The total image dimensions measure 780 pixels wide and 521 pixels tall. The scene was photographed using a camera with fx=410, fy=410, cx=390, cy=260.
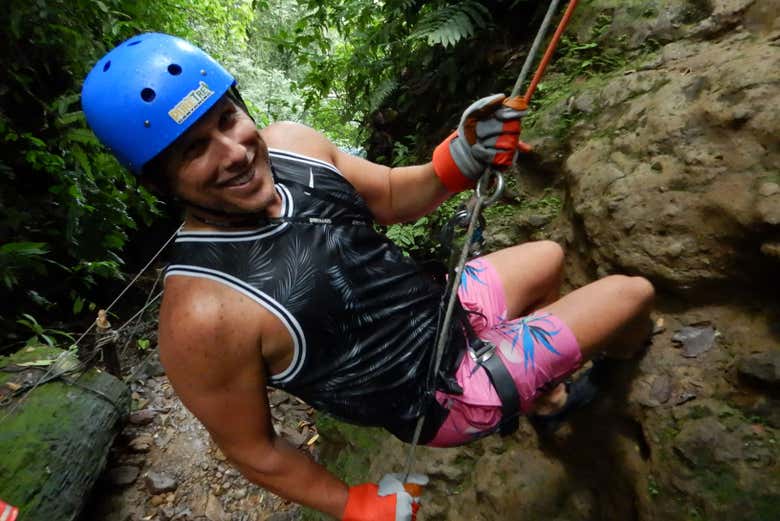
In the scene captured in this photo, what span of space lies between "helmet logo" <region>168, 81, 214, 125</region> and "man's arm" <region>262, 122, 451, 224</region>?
459 mm

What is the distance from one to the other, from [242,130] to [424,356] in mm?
1105

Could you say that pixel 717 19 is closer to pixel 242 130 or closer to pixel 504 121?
pixel 504 121

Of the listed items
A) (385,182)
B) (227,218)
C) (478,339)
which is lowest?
(478,339)

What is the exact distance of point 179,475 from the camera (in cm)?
365

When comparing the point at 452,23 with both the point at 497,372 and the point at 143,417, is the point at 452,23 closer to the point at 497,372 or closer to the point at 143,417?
the point at 497,372

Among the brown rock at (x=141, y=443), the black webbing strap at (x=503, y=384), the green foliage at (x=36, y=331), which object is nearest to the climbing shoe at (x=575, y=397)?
the black webbing strap at (x=503, y=384)

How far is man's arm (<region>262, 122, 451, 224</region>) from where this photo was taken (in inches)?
75.1

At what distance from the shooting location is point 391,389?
1.62 metres

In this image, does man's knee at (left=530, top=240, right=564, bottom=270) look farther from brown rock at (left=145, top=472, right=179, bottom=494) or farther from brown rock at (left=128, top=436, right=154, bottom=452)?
brown rock at (left=128, top=436, right=154, bottom=452)

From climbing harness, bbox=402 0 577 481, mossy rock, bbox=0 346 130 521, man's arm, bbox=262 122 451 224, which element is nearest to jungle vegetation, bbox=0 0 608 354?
mossy rock, bbox=0 346 130 521

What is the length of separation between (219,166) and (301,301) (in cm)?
53

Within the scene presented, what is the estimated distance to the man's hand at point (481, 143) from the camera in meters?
1.66

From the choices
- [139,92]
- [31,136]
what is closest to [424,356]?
[139,92]

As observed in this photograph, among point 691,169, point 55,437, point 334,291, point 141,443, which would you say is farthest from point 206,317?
point 141,443
